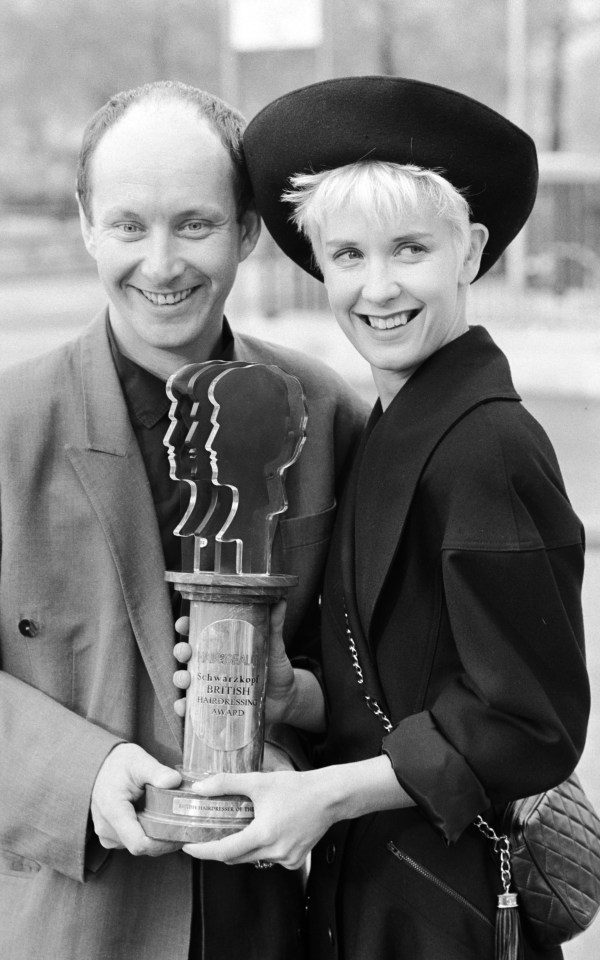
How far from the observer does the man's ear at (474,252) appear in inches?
87.6

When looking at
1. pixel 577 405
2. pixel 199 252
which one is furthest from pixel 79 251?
pixel 199 252

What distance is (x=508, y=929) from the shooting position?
2.06 metres

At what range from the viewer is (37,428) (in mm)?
2275

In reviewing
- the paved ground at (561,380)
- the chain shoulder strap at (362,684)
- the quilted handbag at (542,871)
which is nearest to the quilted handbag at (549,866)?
the quilted handbag at (542,871)

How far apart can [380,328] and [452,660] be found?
595mm

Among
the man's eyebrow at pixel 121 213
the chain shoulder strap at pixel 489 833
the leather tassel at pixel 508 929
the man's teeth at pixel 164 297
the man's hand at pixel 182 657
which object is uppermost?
the man's eyebrow at pixel 121 213

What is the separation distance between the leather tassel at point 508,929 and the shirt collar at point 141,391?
3.59 ft

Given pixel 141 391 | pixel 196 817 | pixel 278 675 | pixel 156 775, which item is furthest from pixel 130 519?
pixel 196 817

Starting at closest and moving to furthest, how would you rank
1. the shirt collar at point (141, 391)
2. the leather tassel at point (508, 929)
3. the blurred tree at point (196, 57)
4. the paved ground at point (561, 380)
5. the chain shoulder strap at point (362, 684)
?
the leather tassel at point (508, 929), the chain shoulder strap at point (362, 684), the shirt collar at point (141, 391), the paved ground at point (561, 380), the blurred tree at point (196, 57)

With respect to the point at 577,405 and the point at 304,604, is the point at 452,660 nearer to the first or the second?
the point at 304,604

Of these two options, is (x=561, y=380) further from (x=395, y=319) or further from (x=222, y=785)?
(x=222, y=785)

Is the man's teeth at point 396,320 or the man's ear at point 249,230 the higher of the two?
the man's ear at point 249,230

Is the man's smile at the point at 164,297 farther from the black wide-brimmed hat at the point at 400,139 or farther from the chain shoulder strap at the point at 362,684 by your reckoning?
the chain shoulder strap at the point at 362,684

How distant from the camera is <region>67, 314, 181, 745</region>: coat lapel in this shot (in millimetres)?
2238
